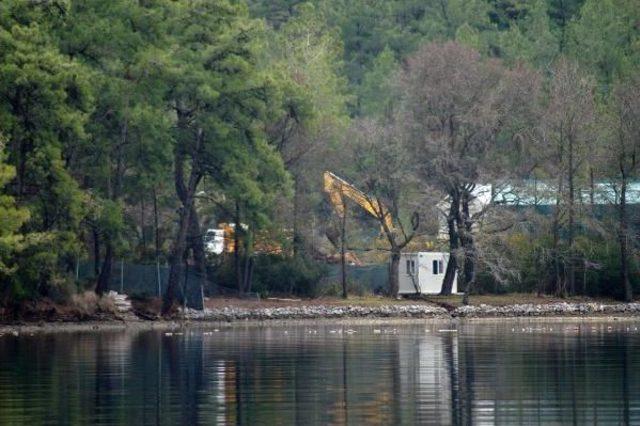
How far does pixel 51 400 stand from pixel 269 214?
1727 inches

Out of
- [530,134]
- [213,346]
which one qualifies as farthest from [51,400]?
[530,134]

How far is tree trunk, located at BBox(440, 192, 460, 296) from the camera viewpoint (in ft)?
246

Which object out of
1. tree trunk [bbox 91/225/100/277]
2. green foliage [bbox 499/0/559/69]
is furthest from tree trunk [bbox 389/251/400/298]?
green foliage [bbox 499/0/559/69]

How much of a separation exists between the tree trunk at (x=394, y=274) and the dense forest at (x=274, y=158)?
0.12m

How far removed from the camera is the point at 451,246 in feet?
248

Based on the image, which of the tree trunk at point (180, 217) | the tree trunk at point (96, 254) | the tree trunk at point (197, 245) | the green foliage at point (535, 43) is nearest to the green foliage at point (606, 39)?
the green foliage at point (535, 43)

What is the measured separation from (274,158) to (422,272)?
14069 millimetres

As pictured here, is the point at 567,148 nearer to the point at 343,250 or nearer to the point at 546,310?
the point at 546,310

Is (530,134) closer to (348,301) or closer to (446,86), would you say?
(446,86)

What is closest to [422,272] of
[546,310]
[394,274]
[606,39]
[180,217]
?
[394,274]

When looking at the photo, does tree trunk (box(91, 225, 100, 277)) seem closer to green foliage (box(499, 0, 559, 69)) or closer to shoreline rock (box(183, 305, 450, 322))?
shoreline rock (box(183, 305, 450, 322))

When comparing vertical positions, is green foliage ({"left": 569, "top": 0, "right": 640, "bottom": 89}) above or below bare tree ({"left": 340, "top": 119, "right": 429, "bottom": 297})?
above

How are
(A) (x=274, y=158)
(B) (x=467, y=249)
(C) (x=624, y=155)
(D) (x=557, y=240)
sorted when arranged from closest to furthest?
(A) (x=274, y=158) → (B) (x=467, y=249) → (D) (x=557, y=240) → (C) (x=624, y=155)

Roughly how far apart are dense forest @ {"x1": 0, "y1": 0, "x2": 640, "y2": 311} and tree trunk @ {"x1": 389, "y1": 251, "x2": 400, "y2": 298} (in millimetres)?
116
